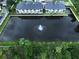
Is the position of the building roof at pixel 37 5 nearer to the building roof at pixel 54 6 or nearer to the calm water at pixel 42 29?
the building roof at pixel 54 6

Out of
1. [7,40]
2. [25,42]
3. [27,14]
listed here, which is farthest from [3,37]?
[27,14]

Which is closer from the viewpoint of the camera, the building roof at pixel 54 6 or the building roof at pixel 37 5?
the building roof at pixel 37 5

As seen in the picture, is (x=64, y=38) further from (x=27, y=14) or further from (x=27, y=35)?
(x=27, y=14)

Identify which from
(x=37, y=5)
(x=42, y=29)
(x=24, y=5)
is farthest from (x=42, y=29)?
(x=24, y=5)

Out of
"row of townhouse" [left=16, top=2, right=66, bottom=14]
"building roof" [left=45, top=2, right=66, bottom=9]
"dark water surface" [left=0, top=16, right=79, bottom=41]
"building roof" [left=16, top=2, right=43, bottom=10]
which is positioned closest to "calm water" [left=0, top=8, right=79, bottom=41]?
"dark water surface" [left=0, top=16, right=79, bottom=41]

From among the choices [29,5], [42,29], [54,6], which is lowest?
[42,29]

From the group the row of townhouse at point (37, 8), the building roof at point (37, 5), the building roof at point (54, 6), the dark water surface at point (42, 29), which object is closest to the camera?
the dark water surface at point (42, 29)

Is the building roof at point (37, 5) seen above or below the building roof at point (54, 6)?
above

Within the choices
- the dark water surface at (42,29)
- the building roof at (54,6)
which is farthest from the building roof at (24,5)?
the building roof at (54,6)

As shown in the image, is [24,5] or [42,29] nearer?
[42,29]

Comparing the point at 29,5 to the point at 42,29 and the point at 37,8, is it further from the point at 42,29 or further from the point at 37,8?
the point at 42,29

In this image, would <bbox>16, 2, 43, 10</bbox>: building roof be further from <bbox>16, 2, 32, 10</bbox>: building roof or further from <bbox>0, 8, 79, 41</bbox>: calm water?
<bbox>0, 8, 79, 41</bbox>: calm water
